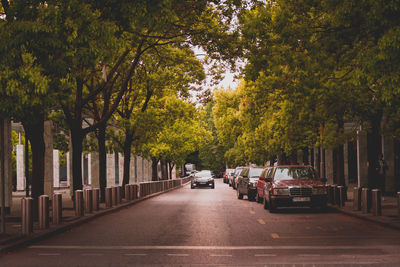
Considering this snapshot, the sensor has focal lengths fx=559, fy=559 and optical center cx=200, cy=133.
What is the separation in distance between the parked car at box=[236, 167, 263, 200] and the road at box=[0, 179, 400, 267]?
447 inches

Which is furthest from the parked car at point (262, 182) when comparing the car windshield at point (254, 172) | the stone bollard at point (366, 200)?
the stone bollard at point (366, 200)

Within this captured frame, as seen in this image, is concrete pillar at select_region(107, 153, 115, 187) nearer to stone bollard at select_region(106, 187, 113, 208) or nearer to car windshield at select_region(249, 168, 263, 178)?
car windshield at select_region(249, 168, 263, 178)

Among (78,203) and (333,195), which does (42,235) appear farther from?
(333,195)

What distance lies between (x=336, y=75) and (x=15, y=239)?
1268 cm

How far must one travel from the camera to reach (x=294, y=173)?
20.7m

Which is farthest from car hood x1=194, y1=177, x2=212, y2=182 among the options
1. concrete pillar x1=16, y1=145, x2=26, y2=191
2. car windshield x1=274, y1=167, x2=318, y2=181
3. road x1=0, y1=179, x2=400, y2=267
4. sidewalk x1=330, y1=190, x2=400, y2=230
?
road x1=0, y1=179, x2=400, y2=267

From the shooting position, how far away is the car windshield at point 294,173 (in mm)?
20406

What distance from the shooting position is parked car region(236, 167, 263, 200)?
28.3 m

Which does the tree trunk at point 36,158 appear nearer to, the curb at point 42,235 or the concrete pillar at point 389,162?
the curb at point 42,235

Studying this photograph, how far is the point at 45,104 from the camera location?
12.1 meters

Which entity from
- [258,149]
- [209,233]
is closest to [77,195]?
[209,233]

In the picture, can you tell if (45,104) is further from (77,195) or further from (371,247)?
(371,247)

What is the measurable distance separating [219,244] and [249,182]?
703 inches

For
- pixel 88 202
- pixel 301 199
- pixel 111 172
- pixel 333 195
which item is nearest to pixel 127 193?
pixel 88 202
